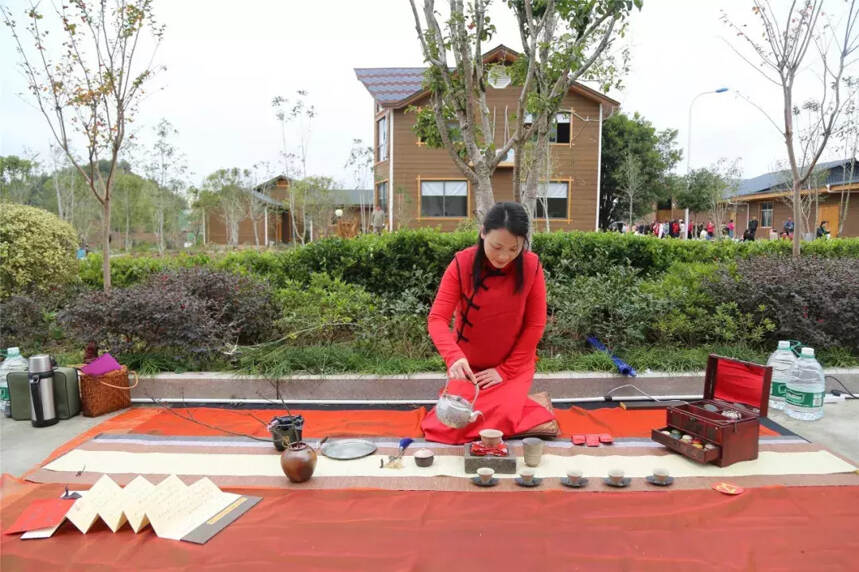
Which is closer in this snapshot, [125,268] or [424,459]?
[424,459]

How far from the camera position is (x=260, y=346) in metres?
5.20

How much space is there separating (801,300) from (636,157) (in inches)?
940

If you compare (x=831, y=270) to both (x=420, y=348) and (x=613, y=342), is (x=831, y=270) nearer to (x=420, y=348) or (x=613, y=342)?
(x=613, y=342)

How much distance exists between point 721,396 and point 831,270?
2560 mm

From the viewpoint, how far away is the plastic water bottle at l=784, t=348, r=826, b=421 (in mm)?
4145

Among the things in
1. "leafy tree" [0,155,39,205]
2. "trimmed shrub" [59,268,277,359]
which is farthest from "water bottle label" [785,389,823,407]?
"leafy tree" [0,155,39,205]

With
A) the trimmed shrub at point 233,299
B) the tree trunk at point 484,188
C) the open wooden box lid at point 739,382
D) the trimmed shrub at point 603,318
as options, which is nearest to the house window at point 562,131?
the tree trunk at point 484,188

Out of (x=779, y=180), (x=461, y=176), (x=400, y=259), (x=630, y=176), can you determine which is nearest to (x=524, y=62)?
(x=400, y=259)

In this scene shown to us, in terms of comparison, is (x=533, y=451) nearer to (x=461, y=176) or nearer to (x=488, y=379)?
(x=488, y=379)

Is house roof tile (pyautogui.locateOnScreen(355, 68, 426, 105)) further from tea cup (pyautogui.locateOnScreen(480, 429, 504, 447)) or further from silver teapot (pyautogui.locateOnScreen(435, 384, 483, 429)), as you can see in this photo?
tea cup (pyautogui.locateOnScreen(480, 429, 504, 447))

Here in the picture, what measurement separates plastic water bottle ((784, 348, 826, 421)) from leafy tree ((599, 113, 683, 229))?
24431 mm

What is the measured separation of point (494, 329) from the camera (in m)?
3.70

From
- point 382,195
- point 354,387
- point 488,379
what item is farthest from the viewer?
point 382,195

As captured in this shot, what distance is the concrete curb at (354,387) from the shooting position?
15.3 feet
